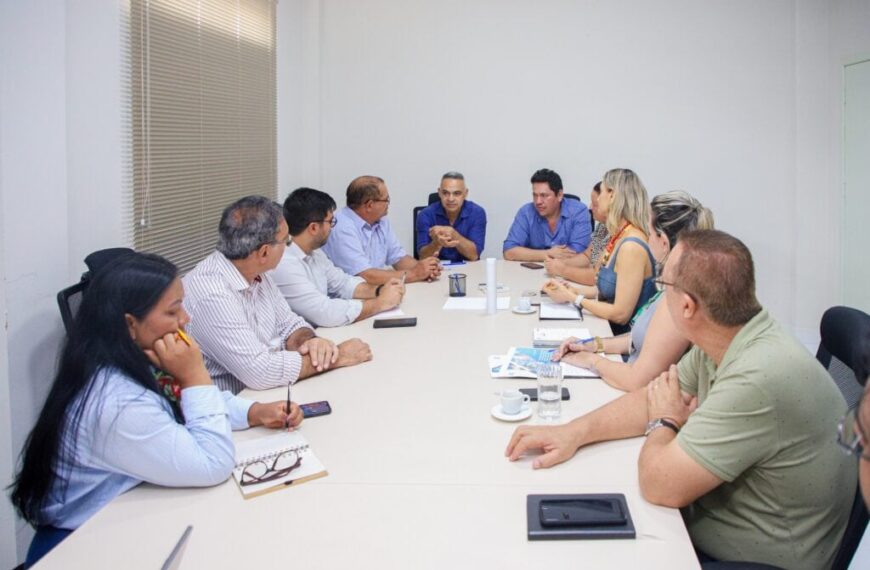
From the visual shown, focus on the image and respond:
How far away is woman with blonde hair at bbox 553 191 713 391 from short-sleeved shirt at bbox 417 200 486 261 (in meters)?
2.53

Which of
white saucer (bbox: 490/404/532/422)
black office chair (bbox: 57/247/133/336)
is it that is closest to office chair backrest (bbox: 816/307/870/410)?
white saucer (bbox: 490/404/532/422)

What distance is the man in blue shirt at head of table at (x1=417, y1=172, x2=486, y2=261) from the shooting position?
15.8 ft

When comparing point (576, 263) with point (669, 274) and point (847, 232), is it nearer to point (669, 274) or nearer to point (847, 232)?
point (847, 232)

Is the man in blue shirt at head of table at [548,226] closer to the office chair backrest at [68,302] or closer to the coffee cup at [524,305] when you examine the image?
the coffee cup at [524,305]

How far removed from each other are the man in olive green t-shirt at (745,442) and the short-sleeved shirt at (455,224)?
11.3 ft

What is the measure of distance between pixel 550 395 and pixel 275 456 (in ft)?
2.46

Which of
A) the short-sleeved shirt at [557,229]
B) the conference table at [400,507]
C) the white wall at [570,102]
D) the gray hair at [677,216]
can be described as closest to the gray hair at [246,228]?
the conference table at [400,507]

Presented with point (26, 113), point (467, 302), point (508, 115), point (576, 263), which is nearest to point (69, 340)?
point (26, 113)

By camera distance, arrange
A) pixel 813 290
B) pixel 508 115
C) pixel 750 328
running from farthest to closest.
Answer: pixel 508 115
pixel 813 290
pixel 750 328

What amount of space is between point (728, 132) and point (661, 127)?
502 mm

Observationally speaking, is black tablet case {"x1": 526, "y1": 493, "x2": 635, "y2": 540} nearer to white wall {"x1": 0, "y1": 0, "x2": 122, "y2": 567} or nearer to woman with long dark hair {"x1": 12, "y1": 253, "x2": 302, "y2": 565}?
woman with long dark hair {"x1": 12, "y1": 253, "x2": 302, "y2": 565}

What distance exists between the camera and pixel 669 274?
1.65 metres

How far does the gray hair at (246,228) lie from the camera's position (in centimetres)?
245

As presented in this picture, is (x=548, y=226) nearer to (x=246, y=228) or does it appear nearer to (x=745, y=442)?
(x=246, y=228)
